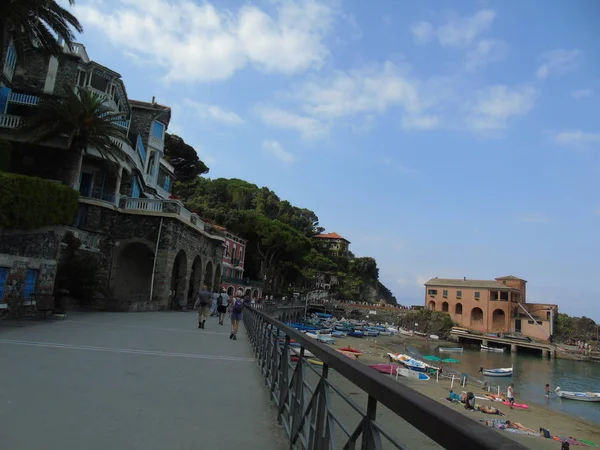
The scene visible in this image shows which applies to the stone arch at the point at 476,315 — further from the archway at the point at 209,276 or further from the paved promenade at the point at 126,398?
the paved promenade at the point at 126,398

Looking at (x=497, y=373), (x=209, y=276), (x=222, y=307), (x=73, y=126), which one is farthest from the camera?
(x=497, y=373)

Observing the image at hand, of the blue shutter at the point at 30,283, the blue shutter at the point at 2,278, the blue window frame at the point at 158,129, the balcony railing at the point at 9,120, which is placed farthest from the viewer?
the blue window frame at the point at 158,129

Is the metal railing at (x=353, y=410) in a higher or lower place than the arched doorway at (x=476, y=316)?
higher

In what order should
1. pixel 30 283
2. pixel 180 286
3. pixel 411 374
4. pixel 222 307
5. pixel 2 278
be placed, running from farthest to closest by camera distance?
pixel 411 374 → pixel 180 286 → pixel 222 307 → pixel 30 283 → pixel 2 278

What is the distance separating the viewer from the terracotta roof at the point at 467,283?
66.2m

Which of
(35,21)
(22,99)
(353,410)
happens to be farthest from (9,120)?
(353,410)

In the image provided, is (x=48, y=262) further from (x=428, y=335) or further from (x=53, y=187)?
(x=428, y=335)

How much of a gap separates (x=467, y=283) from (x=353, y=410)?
7282 centimetres

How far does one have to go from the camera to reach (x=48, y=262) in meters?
14.9

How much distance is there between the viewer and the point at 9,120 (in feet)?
69.6

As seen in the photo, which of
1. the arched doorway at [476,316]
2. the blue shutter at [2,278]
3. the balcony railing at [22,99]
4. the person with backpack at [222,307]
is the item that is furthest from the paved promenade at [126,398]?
the arched doorway at [476,316]

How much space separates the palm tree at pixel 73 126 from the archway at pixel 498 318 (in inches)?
2483

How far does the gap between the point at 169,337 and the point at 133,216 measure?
13.3 metres

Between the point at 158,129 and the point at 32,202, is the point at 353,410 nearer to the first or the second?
the point at 32,202
